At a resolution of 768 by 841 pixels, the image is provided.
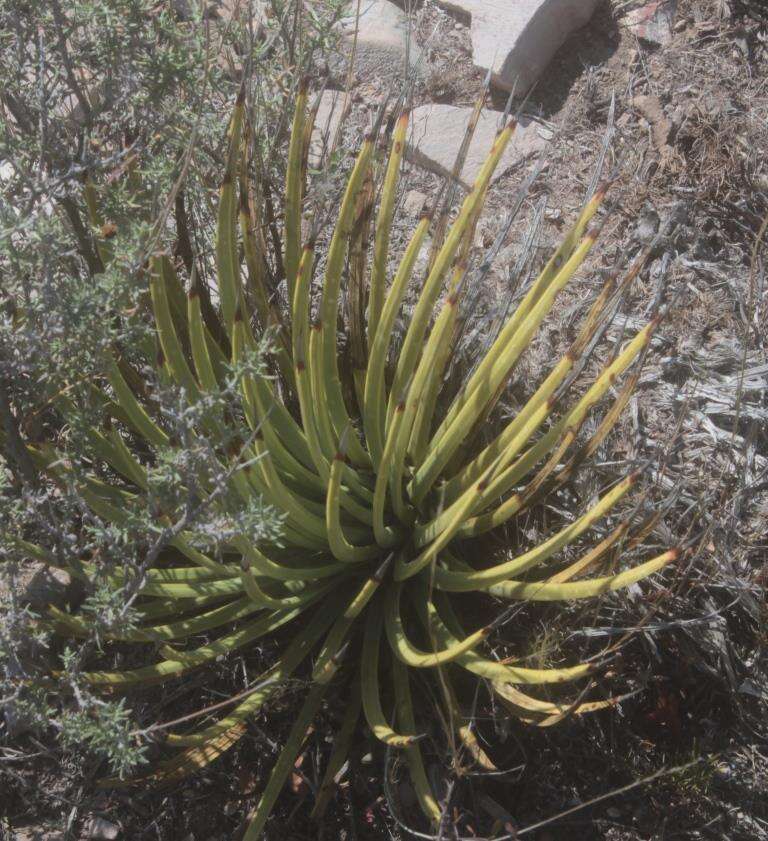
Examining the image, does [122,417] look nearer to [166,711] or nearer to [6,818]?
[166,711]

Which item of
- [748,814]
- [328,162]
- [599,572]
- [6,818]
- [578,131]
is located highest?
[578,131]

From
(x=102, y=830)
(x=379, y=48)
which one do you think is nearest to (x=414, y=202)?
(x=379, y=48)

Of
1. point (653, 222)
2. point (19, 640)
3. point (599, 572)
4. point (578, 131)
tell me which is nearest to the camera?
point (19, 640)

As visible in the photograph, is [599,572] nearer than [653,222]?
Yes

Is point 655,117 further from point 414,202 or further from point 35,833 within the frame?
point 35,833

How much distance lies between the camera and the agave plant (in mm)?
1393

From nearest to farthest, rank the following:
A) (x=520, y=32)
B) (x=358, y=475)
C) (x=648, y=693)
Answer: (x=358, y=475) → (x=648, y=693) → (x=520, y=32)

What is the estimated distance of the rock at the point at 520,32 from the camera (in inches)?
102

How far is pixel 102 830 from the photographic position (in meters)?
1.80

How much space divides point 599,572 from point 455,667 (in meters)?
0.36

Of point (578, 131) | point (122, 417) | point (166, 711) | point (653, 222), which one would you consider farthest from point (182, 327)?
point (578, 131)

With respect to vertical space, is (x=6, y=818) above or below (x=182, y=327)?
below

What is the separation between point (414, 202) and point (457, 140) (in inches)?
8.5

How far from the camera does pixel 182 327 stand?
175 cm
